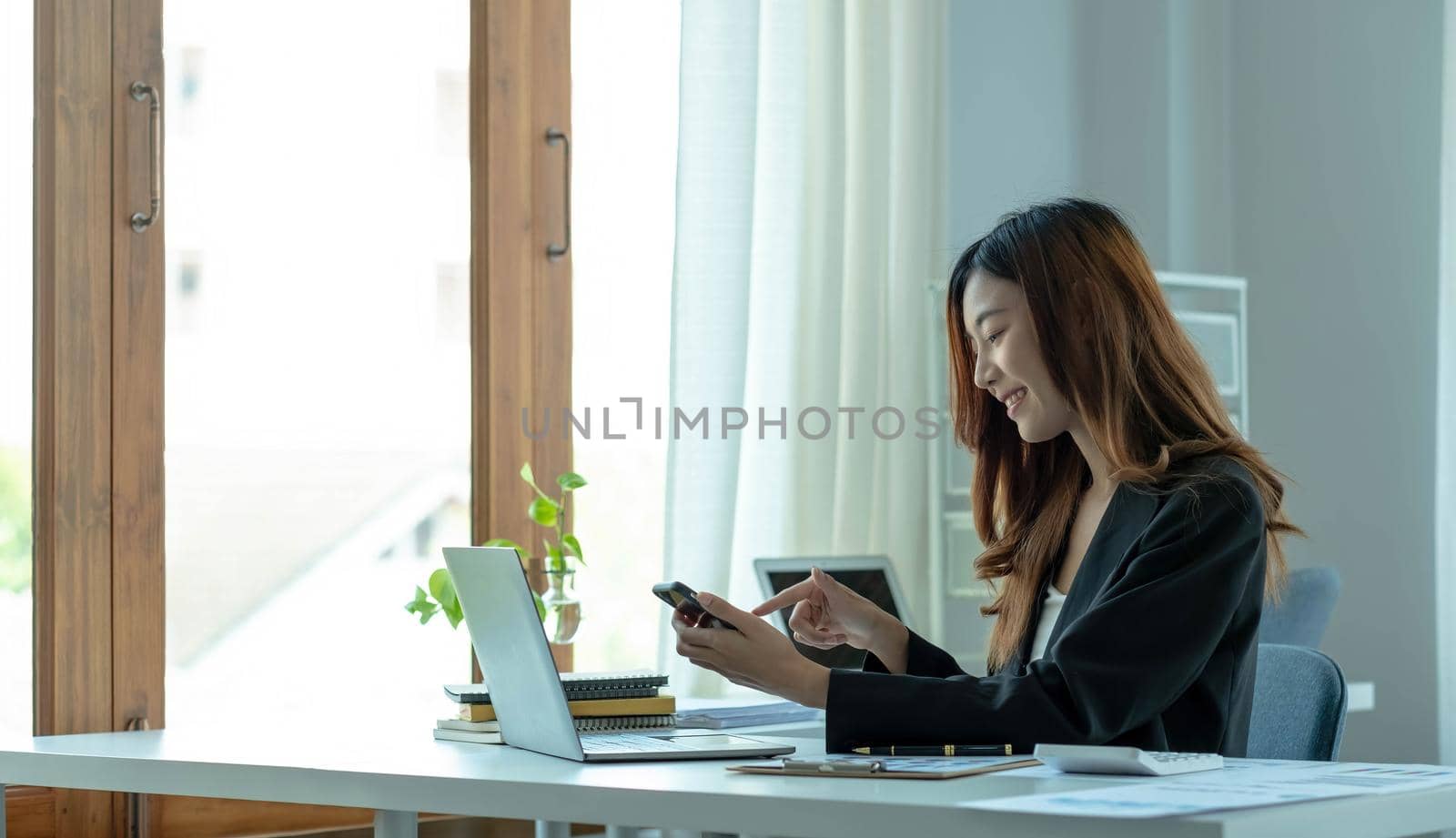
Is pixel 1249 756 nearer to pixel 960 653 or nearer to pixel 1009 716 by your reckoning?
pixel 1009 716

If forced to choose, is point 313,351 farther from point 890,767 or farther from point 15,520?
point 890,767

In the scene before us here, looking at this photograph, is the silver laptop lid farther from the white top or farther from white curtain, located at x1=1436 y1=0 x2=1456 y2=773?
white curtain, located at x1=1436 y1=0 x2=1456 y2=773

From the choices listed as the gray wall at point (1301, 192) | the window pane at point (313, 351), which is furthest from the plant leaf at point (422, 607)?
the gray wall at point (1301, 192)

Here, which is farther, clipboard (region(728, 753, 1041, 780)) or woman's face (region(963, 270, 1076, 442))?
woman's face (region(963, 270, 1076, 442))

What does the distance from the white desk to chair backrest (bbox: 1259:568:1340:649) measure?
1334mm

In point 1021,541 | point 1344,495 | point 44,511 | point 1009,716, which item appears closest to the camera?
point 1009,716

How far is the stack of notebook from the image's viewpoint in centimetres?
171

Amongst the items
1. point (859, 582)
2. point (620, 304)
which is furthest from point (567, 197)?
point (859, 582)

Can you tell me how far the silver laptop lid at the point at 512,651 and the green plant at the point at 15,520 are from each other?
3.14ft

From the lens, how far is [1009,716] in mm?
1422

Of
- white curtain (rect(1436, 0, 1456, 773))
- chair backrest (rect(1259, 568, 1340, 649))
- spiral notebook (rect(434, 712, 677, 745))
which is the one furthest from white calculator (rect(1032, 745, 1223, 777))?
white curtain (rect(1436, 0, 1456, 773))

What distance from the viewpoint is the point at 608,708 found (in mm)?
1725

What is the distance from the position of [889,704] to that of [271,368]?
57.8 inches

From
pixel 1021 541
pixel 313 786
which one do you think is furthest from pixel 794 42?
pixel 313 786
